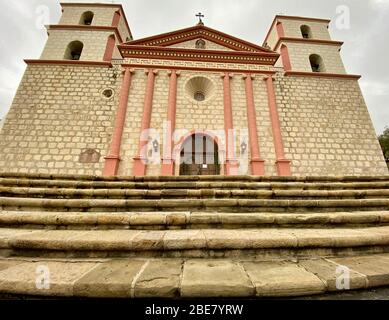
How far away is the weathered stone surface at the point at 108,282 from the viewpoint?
1247 millimetres

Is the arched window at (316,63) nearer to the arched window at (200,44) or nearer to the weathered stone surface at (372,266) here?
the arched window at (200,44)

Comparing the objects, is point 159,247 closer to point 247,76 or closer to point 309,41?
point 247,76

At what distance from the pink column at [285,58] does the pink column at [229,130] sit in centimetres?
419

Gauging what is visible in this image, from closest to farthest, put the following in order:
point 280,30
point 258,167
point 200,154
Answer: point 258,167
point 200,154
point 280,30

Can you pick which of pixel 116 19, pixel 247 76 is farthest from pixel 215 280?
pixel 116 19

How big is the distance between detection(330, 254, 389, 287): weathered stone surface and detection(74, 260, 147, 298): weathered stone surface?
179 cm

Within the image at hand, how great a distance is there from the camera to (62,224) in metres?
2.43

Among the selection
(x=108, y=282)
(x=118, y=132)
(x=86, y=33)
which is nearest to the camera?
(x=108, y=282)

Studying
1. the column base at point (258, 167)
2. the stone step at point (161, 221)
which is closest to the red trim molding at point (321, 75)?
the column base at point (258, 167)

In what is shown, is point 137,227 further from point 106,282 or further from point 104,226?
point 106,282

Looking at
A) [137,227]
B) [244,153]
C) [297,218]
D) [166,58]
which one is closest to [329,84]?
[244,153]

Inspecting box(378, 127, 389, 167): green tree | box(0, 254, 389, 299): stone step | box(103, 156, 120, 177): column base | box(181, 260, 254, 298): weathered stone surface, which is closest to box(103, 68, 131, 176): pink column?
box(103, 156, 120, 177): column base

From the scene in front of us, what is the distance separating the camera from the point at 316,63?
13039mm

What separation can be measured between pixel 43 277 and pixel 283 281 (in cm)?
179
